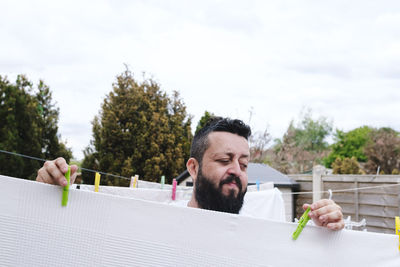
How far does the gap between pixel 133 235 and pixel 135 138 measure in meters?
8.33

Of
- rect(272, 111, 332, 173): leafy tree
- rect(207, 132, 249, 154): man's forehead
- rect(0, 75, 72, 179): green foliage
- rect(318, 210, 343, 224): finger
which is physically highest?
rect(272, 111, 332, 173): leafy tree

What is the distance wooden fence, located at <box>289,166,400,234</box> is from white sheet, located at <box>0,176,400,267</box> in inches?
172

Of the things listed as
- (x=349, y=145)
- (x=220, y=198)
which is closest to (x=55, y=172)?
(x=220, y=198)

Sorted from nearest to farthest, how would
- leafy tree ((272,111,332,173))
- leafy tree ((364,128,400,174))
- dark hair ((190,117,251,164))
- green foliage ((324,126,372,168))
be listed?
dark hair ((190,117,251,164)) < leafy tree ((364,128,400,174)) < leafy tree ((272,111,332,173)) < green foliage ((324,126,372,168))

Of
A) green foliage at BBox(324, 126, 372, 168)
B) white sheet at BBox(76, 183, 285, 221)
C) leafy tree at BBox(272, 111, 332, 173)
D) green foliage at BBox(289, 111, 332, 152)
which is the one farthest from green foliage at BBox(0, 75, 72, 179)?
green foliage at BBox(324, 126, 372, 168)

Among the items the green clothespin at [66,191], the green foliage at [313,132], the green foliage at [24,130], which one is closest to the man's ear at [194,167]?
the green clothespin at [66,191]

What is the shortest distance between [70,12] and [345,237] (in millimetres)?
5983

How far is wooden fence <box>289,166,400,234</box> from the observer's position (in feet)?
17.3

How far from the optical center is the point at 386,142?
17.6 metres

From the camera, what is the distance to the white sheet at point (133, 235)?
3.06 ft

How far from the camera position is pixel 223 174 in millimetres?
1499

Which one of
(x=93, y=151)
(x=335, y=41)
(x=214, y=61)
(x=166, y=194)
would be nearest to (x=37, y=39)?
(x=93, y=151)

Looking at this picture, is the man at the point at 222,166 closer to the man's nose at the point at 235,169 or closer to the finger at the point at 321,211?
the man's nose at the point at 235,169

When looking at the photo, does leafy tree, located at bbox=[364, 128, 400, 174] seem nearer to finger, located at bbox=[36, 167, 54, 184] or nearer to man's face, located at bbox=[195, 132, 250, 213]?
man's face, located at bbox=[195, 132, 250, 213]
